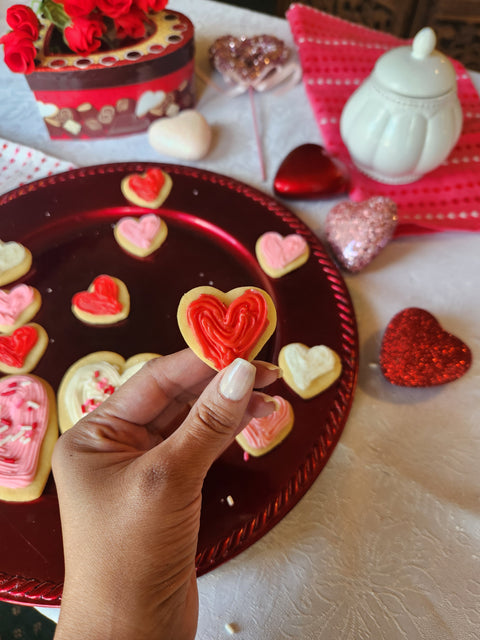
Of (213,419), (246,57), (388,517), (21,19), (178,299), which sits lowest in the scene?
(388,517)

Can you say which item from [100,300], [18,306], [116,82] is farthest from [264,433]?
[116,82]

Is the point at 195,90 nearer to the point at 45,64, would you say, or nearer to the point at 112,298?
the point at 45,64

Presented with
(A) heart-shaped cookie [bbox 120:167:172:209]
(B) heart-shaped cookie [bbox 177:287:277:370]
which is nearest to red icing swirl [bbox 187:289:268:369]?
(B) heart-shaped cookie [bbox 177:287:277:370]

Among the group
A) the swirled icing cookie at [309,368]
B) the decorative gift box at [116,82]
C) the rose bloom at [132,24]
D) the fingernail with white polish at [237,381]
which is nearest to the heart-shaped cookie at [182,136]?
the decorative gift box at [116,82]

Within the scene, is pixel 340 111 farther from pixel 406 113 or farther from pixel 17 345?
pixel 17 345

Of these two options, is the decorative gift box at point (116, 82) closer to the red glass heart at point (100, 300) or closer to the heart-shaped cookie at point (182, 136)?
the heart-shaped cookie at point (182, 136)

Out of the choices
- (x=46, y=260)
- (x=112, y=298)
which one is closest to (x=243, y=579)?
(x=112, y=298)
